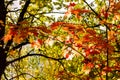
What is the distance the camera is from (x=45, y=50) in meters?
14.0

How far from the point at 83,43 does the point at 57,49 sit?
9.75 m

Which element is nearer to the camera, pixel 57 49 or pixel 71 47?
pixel 71 47

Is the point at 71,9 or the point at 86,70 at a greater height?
the point at 71,9

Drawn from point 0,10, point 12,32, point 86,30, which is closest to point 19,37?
point 12,32

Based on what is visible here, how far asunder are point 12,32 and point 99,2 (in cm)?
1134

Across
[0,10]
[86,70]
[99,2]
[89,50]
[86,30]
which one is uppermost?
[86,30]

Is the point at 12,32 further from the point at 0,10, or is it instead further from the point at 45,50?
the point at 45,50

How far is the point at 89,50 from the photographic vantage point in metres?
4.78

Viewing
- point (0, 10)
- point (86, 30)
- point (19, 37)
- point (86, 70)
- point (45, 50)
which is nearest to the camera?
point (19, 37)

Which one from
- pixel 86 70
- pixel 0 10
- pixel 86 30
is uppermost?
pixel 86 30

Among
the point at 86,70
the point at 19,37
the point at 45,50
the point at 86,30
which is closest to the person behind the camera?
the point at 19,37

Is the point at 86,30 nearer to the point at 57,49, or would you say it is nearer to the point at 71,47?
the point at 71,47

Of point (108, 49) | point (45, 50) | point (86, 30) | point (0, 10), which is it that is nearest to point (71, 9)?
point (86, 30)

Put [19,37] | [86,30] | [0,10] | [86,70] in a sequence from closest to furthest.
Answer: [19,37] < [86,30] < [86,70] < [0,10]
